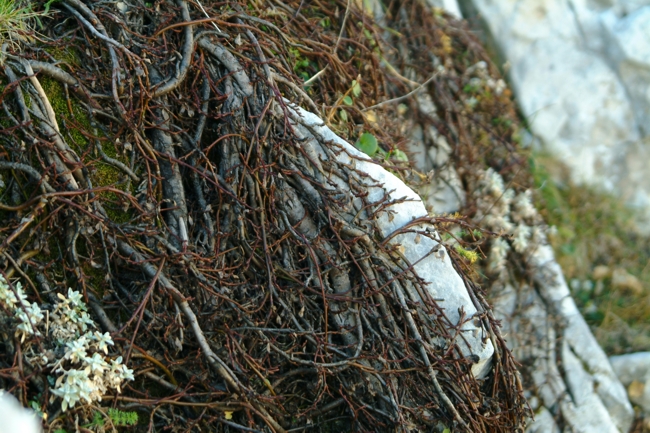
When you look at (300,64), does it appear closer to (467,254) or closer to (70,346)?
(467,254)

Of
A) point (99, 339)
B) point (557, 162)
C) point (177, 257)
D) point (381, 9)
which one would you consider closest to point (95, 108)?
point (177, 257)

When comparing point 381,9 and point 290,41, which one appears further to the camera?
point 381,9

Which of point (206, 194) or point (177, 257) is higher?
point (206, 194)

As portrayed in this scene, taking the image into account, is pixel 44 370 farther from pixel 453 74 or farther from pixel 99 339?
pixel 453 74

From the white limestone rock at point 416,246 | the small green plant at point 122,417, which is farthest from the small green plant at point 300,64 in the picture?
the small green plant at point 122,417

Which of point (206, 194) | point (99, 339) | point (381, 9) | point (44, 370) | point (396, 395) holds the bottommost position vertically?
point (44, 370)

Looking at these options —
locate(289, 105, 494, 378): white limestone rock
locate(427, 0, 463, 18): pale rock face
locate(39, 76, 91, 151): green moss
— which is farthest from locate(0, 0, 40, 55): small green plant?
locate(427, 0, 463, 18): pale rock face

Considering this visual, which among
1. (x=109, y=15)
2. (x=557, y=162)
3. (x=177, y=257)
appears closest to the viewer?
(x=177, y=257)

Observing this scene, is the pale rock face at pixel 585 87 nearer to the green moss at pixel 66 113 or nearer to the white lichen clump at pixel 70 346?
the green moss at pixel 66 113
